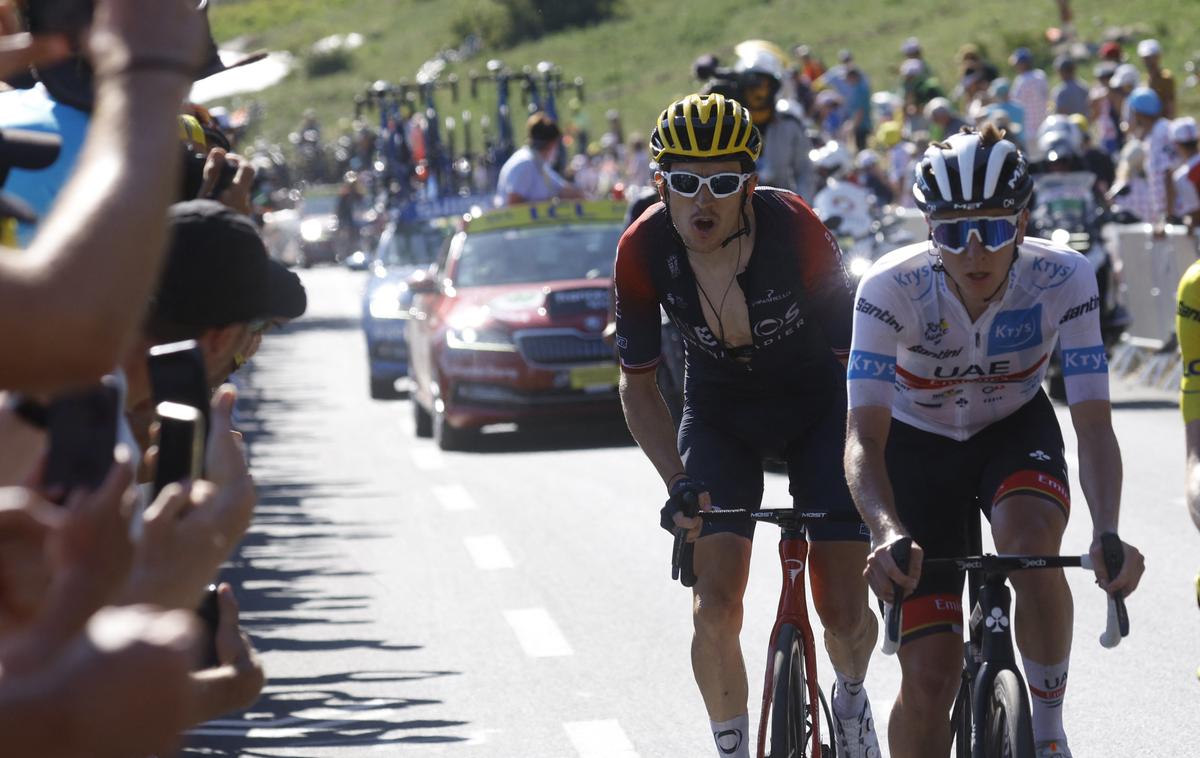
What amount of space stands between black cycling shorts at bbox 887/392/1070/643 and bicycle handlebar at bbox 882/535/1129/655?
1.71 ft

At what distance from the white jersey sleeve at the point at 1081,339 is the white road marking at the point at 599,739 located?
2.22 meters

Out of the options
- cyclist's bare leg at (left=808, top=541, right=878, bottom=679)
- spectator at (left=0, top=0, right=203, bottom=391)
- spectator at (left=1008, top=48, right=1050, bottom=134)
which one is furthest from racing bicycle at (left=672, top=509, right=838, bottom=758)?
spectator at (left=1008, top=48, right=1050, bottom=134)

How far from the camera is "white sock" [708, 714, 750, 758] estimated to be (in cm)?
619

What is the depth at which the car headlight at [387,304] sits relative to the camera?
2064cm

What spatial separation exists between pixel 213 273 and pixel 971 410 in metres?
3.06

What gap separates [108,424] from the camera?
254 cm

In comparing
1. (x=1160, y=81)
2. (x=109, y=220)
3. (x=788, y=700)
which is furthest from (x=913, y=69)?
(x=109, y=220)

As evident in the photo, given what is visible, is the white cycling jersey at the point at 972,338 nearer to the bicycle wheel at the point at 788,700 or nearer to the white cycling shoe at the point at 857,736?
the bicycle wheel at the point at 788,700

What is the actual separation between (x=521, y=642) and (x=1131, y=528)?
141 inches

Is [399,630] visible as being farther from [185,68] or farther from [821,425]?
[185,68]

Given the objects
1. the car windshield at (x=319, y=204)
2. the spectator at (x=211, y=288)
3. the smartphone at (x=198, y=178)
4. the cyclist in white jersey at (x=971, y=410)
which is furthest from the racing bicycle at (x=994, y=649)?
the car windshield at (x=319, y=204)

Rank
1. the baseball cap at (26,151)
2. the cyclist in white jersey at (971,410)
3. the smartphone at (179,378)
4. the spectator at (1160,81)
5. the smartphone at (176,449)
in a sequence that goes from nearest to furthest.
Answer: the smartphone at (176,449) < the smartphone at (179,378) < the baseball cap at (26,151) < the cyclist in white jersey at (971,410) < the spectator at (1160,81)

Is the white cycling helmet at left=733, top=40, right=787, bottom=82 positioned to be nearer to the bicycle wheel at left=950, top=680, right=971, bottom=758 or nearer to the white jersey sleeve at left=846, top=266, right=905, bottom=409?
the white jersey sleeve at left=846, top=266, right=905, bottom=409

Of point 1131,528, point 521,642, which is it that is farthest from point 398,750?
point 1131,528
